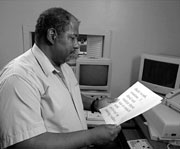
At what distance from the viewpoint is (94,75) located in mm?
1702

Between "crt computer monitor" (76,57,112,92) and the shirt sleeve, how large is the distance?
40.0 inches

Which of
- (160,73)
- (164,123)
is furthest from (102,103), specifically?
(160,73)

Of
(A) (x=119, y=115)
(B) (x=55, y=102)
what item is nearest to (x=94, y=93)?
(A) (x=119, y=115)

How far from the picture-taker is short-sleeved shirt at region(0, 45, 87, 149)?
0.64 metres

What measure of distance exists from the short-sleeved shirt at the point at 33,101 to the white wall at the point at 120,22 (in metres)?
1.25

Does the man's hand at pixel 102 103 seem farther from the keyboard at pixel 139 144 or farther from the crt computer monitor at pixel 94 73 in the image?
the crt computer monitor at pixel 94 73

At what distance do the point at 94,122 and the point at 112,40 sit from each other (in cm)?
102

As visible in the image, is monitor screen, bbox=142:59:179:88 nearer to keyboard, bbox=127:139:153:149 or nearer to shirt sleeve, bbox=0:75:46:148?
keyboard, bbox=127:139:153:149

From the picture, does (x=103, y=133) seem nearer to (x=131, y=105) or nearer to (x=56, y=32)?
(x=131, y=105)

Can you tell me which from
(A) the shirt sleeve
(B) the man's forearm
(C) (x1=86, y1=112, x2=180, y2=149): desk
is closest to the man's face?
(A) the shirt sleeve

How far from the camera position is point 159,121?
1.11 m

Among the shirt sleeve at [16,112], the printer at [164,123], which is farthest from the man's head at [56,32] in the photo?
the printer at [164,123]

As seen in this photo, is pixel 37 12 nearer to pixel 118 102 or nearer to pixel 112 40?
pixel 112 40

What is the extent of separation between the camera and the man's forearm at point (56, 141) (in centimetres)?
66
